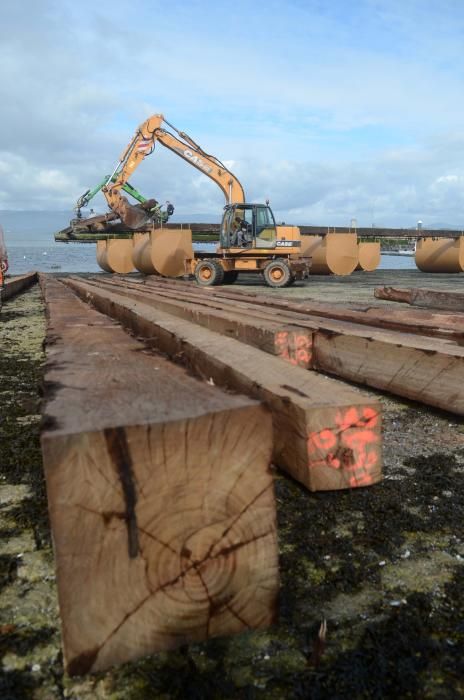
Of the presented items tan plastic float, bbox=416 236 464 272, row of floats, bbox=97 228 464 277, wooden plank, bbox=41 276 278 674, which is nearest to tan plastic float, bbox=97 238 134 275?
row of floats, bbox=97 228 464 277

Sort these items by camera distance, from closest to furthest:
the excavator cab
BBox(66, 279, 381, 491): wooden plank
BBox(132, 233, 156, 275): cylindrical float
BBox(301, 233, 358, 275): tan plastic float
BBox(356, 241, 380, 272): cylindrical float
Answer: BBox(66, 279, 381, 491): wooden plank < the excavator cab < BBox(132, 233, 156, 275): cylindrical float < BBox(301, 233, 358, 275): tan plastic float < BBox(356, 241, 380, 272): cylindrical float

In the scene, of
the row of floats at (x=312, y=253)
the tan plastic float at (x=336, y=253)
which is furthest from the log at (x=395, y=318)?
the tan plastic float at (x=336, y=253)

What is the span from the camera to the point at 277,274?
51.4ft

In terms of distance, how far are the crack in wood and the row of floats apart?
17860mm

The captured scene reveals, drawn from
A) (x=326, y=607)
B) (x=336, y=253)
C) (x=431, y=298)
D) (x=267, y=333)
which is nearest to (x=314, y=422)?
(x=326, y=607)

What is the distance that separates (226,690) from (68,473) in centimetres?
62

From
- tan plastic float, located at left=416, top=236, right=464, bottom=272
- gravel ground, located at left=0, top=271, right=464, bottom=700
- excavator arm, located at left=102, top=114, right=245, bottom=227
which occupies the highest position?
excavator arm, located at left=102, top=114, right=245, bottom=227

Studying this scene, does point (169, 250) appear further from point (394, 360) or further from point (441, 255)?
point (394, 360)

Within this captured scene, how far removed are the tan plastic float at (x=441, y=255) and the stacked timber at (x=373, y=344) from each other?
19315 millimetres

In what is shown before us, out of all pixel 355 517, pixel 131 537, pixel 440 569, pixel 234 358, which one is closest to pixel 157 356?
pixel 234 358

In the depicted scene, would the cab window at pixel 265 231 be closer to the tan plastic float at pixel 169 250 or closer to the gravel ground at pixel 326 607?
the tan plastic float at pixel 169 250

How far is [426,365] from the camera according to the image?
10.3 feet

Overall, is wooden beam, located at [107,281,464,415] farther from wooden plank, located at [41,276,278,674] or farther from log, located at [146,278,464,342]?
wooden plank, located at [41,276,278,674]

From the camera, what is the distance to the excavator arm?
63.9ft
